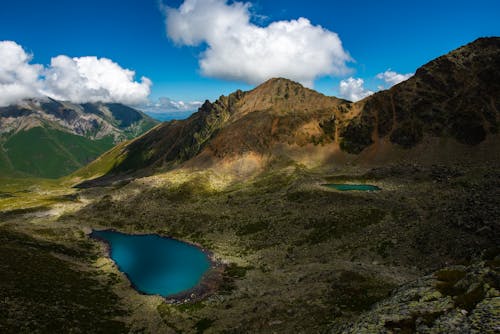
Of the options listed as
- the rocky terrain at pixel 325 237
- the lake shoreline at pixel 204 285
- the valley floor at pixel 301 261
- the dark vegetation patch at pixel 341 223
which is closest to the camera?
the valley floor at pixel 301 261

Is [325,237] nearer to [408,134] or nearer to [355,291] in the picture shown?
[355,291]

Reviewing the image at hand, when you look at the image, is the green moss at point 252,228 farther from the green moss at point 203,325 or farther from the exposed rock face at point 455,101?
the exposed rock face at point 455,101

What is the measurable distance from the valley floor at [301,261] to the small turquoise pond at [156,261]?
193 inches

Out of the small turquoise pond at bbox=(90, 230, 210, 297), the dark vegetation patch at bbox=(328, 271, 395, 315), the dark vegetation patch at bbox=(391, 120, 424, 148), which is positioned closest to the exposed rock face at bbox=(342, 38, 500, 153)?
the dark vegetation patch at bbox=(391, 120, 424, 148)

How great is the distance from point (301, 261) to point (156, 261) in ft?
166

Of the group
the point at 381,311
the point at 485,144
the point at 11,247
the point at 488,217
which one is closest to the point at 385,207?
the point at 488,217

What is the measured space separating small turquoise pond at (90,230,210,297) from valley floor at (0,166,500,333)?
193 inches

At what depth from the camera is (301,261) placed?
87.7 m

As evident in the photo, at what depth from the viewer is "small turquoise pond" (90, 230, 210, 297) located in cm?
8875

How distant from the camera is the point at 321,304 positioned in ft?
182

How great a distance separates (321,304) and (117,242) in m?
99.0

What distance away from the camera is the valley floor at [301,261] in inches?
1607

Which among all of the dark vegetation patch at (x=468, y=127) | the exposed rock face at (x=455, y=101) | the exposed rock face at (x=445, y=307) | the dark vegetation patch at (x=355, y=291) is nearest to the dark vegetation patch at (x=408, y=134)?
the exposed rock face at (x=455, y=101)

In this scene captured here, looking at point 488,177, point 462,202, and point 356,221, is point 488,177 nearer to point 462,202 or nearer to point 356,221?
point 462,202
